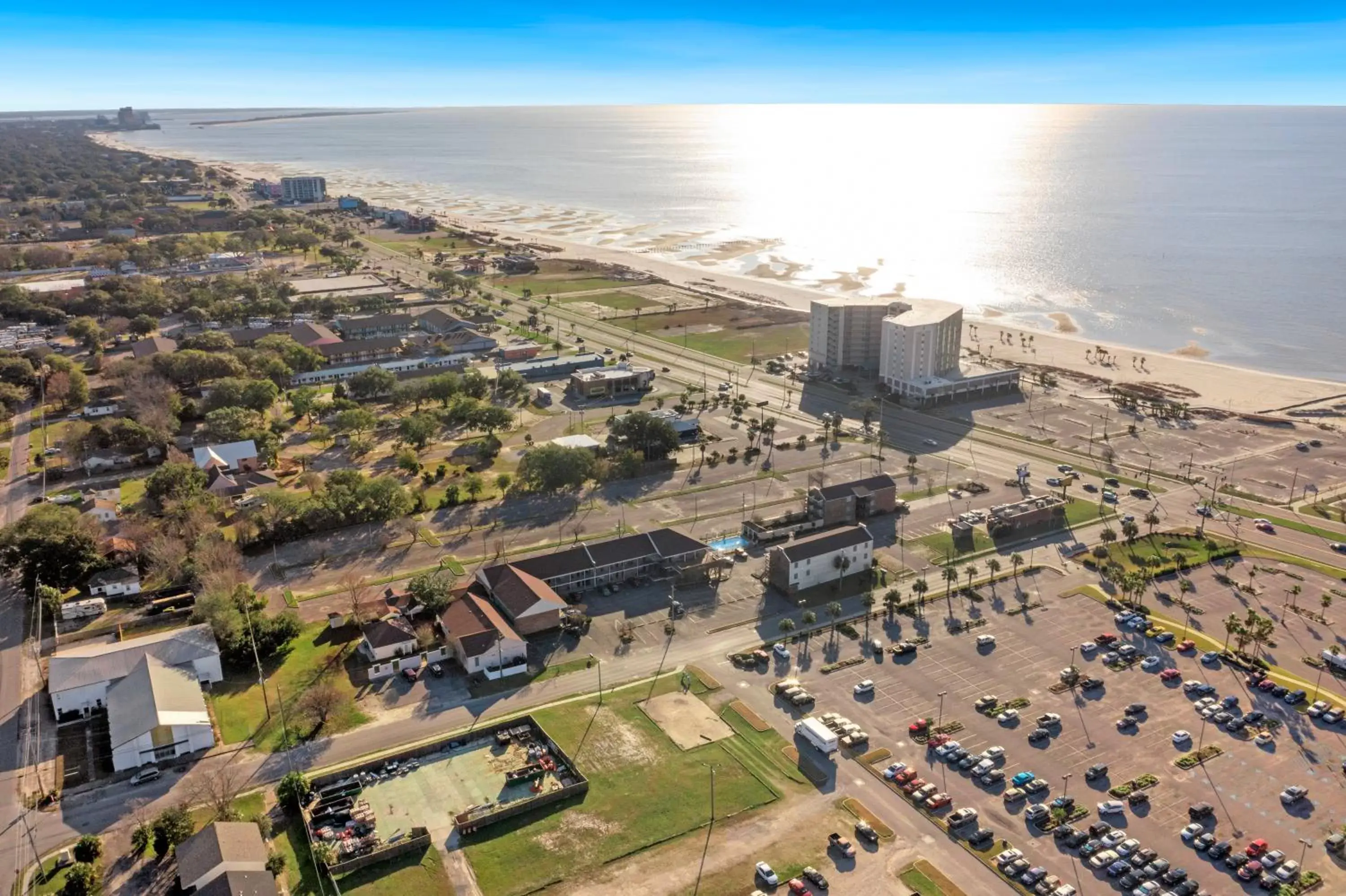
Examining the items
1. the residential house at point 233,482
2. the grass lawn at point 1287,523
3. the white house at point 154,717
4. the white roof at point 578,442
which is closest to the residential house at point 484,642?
the white house at point 154,717

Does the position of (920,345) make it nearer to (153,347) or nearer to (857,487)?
(857,487)

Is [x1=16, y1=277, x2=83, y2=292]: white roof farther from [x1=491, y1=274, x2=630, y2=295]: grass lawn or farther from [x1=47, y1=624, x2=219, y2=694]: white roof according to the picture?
[x1=47, y1=624, x2=219, y2=694]: white roof

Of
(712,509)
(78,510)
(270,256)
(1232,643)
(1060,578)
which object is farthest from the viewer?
(270,256)

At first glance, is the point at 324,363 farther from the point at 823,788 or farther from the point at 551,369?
the point at 823,788

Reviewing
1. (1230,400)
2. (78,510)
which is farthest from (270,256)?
(1230,400)

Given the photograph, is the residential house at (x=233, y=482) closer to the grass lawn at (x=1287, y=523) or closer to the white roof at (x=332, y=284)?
the white roof at (x=332, y=284)

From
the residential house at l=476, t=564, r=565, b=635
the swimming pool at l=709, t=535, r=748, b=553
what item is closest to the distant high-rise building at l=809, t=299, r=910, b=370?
the swimming pool at l=709, t=535, r=748, b=553

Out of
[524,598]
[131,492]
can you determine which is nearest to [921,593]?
[524,598]
